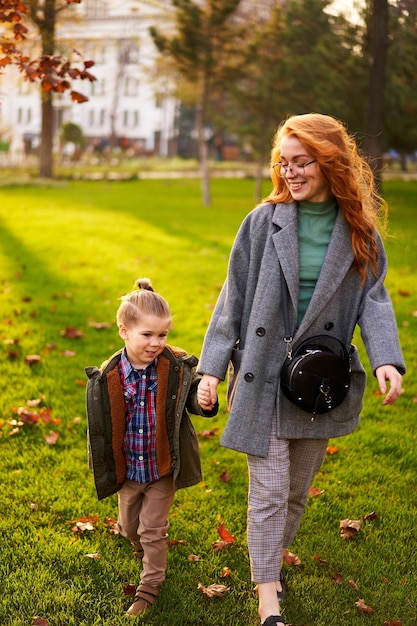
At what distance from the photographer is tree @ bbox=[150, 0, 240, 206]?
19.3m

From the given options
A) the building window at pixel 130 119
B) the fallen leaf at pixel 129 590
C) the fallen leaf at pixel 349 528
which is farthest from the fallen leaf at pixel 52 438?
the building window at pixel 130 119

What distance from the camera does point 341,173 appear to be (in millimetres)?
3488

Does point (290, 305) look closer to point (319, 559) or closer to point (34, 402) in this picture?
point (319, 559)

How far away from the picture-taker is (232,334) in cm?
356

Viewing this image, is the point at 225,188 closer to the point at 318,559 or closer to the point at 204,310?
A: the point at 204,310

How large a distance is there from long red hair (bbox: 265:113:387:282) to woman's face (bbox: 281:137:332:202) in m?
0.02

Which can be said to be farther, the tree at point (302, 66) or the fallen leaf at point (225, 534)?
the tree at point (302, 66)

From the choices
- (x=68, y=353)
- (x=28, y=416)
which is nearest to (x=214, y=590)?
(x=28, y=416)

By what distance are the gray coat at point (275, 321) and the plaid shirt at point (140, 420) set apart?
283 millimetres

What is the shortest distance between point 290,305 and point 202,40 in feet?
57.9

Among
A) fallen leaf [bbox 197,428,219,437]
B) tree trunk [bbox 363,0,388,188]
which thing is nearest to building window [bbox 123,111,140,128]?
tree trunk [bbox 363,0,388,188]

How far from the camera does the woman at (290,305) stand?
347 cm

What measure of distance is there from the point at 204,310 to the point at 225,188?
21.1 metres

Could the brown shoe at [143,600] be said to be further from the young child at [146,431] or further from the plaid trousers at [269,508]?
the plaid trousers at [269,508]
